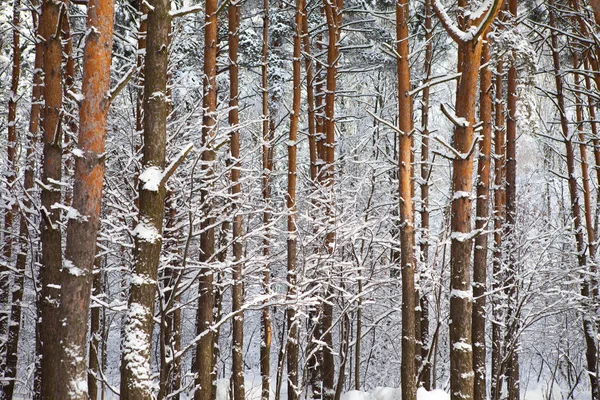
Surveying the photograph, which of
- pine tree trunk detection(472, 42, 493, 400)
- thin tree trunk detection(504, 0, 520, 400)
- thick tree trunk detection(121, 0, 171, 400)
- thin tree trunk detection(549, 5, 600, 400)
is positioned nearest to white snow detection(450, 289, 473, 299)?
thick tree trunk detection(121, 0, 171, 400)

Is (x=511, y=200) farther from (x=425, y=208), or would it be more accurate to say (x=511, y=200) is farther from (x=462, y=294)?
(x=462, y=294)

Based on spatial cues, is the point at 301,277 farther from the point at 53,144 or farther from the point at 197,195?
the point at 53,144

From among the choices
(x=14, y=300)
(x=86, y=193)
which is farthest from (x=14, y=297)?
(x=86, y=193)

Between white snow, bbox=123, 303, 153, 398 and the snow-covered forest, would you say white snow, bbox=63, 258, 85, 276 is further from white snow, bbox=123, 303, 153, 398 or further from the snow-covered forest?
white snow, bbox=123, 303, 153, 398

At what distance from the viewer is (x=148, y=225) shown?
15.8 ft

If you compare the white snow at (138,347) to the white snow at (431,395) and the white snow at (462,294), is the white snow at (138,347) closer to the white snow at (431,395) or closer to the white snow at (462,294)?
the white snow at (462,294)

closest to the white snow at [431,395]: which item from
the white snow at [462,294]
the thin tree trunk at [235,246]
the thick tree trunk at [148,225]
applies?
the thin tree trunk at [235,246]

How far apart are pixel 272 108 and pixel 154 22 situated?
10906 millimetres

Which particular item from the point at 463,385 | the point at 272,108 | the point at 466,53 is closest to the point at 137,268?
the point at 463,385

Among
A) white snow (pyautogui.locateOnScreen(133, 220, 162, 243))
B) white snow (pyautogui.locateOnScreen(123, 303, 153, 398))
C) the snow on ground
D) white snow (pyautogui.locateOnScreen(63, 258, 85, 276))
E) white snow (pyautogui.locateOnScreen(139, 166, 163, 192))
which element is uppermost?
white snow (pyautogui.locateOnScreen(139, 166, 163, 192))

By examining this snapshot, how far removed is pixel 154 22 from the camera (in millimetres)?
5070

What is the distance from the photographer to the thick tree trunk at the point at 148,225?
458 centimetres

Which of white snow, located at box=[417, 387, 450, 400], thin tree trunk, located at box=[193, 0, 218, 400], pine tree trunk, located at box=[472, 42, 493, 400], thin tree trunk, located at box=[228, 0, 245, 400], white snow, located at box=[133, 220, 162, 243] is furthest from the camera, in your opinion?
pine tree trunk, located at box=[472, 42, 493, 400]

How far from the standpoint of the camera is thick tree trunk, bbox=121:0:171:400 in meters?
4.58
